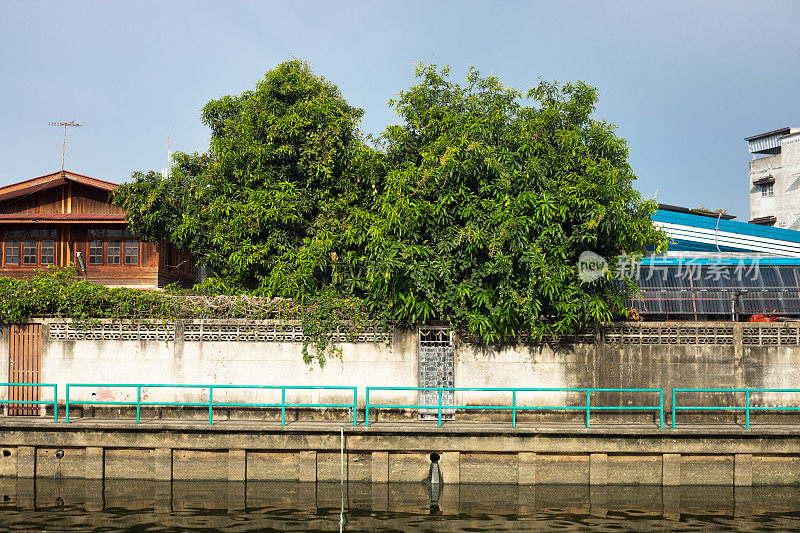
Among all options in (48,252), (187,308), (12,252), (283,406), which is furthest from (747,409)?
(12,252)

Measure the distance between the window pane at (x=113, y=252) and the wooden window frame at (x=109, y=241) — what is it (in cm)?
4

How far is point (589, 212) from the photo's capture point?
17.0 m

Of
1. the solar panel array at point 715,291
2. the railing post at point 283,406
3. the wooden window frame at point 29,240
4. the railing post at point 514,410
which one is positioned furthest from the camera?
the wooden window frame at point 29,240

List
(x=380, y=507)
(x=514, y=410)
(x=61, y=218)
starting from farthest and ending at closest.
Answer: (x=61, y=218) → (x=514, y=410) → (x=380, y=507)

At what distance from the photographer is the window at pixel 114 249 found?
24125mm

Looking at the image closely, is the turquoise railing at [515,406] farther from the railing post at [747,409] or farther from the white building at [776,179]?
the white building at [776,179]

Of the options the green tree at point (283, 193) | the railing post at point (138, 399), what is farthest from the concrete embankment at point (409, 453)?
the green tree at point (283, 193)

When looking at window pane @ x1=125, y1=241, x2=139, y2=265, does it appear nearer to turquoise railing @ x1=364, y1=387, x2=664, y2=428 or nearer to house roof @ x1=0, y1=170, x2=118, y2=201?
house roof @ x1=0, y1=170, x2=118, y2=201

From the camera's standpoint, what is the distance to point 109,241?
24.2m

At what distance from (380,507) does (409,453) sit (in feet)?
6.20

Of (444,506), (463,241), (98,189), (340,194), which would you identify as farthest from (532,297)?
(98,189)

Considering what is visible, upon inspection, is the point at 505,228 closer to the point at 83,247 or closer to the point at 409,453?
the point at 409,453

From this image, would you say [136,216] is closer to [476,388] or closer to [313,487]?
[313,487]

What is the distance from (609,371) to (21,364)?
621 inches
